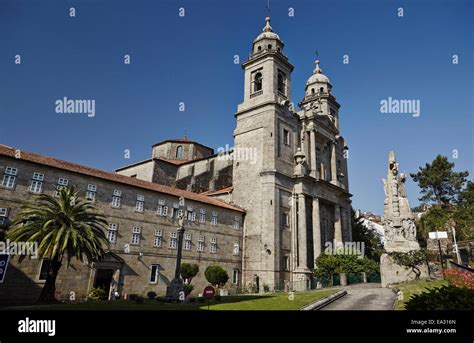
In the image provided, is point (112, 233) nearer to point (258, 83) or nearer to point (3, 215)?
point (3, 215)

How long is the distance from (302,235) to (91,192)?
896 inches

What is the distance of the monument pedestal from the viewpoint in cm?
2223

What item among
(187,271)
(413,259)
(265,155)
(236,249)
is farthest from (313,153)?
(187,271)

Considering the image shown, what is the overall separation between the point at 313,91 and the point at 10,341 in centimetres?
5518

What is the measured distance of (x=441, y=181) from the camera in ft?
173

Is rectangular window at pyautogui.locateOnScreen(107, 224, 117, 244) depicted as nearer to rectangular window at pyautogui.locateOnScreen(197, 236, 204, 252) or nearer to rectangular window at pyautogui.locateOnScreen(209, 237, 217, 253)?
rectangular window at pyautogui.locateOnScreen(197, 236, 204, 252)

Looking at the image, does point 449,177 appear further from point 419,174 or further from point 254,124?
point 254,124

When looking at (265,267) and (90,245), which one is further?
(265,267)

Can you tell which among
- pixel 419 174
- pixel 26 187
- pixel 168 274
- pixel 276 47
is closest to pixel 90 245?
pixel 26 187

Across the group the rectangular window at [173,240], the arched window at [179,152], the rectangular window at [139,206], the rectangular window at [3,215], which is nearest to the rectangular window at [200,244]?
the rectangular window at [173,240]

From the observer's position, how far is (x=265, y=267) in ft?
111

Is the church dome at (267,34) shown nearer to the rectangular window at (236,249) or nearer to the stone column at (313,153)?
the stone column at (313,153)

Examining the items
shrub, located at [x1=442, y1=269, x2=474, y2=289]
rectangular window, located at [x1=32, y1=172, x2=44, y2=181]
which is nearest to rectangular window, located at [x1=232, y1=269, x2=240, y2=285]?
rectangular window, located at [x1=32, y1=172, x2=44, y2=181]

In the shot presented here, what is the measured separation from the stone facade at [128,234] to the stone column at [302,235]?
264 inches
